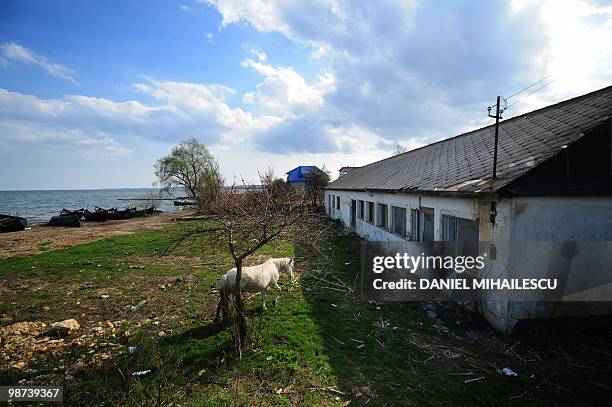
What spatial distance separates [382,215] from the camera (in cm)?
1351

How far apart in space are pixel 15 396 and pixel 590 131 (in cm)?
1101

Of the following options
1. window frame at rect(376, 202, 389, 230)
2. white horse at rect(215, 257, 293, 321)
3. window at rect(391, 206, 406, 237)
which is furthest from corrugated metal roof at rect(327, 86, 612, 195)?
white horse at rect(215, 257, 293, 321)

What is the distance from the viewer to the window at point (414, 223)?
9646 millimetres

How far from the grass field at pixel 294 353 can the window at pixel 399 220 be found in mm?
3603

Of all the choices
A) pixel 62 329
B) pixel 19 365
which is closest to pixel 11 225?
pixel 62 329

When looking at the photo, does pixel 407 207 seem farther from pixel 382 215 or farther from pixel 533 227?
pixel 533 227

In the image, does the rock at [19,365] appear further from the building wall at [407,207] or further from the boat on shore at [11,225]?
the boat on shore at [11,225]

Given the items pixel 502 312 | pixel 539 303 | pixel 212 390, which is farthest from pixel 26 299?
pixel 539 303

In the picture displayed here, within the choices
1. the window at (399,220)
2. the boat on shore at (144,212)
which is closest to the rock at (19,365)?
the window at (399,220)

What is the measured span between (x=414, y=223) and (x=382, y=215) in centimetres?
371

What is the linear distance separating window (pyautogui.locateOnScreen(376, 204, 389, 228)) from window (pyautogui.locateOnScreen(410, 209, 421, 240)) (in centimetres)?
298

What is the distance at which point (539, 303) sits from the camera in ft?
19.7

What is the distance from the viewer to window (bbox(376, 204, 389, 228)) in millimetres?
13142

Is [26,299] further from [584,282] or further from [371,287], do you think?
[584,282]
